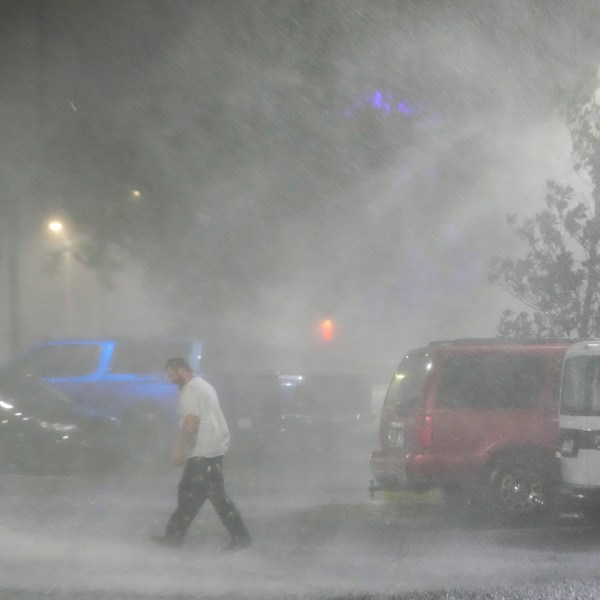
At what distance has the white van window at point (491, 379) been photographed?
28.5ft

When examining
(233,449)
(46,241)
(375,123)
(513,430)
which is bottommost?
(233,449)

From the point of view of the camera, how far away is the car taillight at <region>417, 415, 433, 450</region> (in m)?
8.50

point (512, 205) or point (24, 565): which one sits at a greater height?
point (512, 205)

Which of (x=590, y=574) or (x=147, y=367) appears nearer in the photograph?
(x=590, y=574)

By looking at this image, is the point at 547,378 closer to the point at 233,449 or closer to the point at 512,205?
the point at 512,205

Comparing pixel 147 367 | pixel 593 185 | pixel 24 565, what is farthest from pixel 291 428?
pixel 24 565

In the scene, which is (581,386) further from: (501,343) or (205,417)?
(205,417)

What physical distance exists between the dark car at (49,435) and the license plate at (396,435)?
16.1 feet

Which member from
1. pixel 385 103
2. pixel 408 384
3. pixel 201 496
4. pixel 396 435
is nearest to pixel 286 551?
pixel 201 496

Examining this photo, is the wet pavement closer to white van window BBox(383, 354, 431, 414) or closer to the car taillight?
the car taillight

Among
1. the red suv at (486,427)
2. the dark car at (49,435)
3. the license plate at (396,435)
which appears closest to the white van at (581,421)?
the red suv at (486,427)

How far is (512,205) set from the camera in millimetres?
14109

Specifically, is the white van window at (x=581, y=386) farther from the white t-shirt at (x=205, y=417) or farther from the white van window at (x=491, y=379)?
the white t-shirt at (x=205, y=417)

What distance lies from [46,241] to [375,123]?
24.6ft
